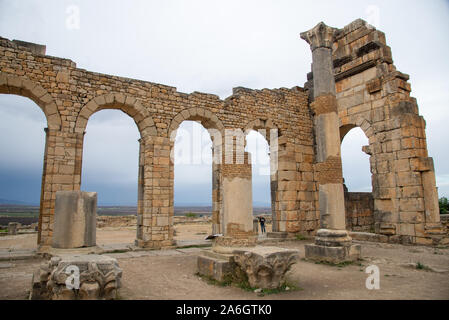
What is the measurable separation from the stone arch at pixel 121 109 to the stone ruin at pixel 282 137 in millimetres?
32

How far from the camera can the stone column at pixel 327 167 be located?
699cm

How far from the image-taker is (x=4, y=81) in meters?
7.49

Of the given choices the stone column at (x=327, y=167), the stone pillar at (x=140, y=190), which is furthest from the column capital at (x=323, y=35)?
the stone pillar at (x=140, y=190)

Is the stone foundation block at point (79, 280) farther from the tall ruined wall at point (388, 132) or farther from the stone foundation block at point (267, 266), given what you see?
the tall ruined wall at point (388, 132)

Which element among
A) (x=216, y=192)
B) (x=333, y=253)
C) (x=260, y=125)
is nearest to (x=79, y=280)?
(x=333, y=253)

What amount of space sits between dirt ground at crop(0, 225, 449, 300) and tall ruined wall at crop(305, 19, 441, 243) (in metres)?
A: 1.72

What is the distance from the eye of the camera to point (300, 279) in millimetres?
5379

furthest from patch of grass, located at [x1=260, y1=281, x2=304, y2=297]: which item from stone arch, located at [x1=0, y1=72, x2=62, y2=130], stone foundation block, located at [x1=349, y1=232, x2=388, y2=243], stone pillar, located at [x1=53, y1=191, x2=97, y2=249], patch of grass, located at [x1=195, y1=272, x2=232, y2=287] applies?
stone arch, located at [x1=0, y1=72, x2=62, y2=130]

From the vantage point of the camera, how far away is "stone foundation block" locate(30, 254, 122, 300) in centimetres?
370

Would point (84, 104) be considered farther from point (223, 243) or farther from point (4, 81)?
point (223, 243)

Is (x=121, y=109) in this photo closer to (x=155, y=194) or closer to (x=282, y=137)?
(x=155, y=194)

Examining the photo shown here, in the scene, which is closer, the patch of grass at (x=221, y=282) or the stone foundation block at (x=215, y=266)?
the patch of grass at (x=221, y=282)
